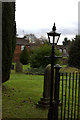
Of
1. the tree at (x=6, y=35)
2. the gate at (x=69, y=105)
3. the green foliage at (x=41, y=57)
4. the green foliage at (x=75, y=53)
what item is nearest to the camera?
the gate at (x=69, y=105)

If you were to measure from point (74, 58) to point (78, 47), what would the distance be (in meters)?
1.56

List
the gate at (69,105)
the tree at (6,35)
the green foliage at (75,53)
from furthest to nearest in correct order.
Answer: the green foliage at (75,53) < the tree at (6,35) < the gate at (69,105)

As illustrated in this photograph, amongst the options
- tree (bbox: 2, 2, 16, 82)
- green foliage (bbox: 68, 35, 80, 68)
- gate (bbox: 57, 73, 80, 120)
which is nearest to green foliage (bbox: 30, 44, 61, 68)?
green foliage (bbox: 68, 35, 80, 68)

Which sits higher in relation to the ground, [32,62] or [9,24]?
[9,24]

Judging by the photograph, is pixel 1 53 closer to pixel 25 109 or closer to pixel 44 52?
pixel 25 109

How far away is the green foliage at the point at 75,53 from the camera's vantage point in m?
23.6

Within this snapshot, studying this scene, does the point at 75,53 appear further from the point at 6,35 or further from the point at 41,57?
the point at 6,35

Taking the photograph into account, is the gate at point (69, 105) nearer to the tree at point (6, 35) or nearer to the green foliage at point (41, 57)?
the tree at point (6, 35)

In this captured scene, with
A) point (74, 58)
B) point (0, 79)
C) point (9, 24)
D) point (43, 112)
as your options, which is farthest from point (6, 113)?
point (74, 58)

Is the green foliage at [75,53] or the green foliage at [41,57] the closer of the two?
the green foliage at [41,57]

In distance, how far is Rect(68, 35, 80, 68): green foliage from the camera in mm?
23641

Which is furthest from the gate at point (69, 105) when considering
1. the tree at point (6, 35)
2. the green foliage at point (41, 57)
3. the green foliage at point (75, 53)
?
the green foliage at point (75, 53)

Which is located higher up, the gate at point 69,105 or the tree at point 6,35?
the tree at point 6,35

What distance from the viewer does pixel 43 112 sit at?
250 inches
